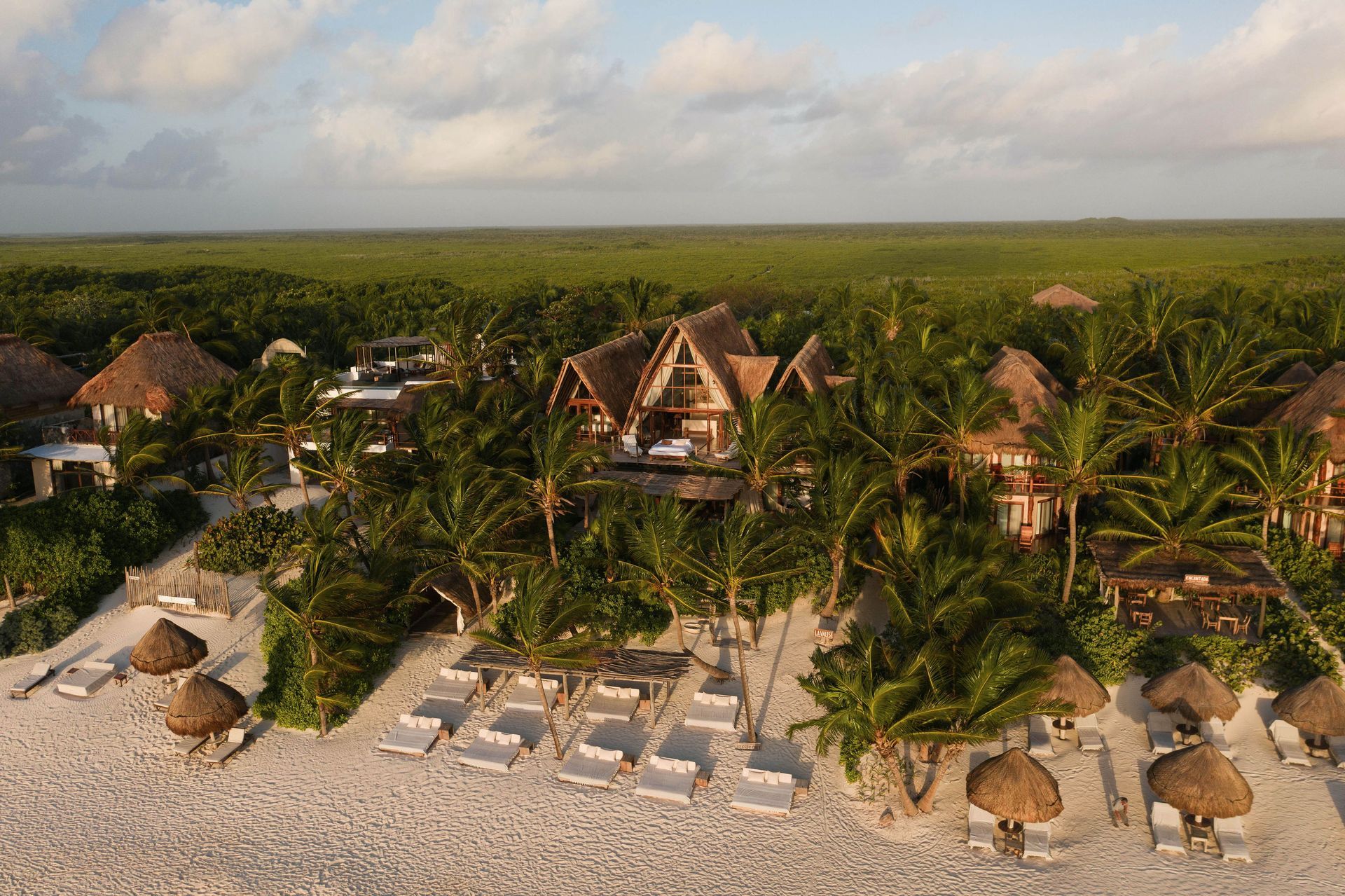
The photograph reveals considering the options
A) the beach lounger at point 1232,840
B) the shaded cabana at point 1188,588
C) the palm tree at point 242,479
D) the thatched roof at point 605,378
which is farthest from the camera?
the thatched roof at point 605,378

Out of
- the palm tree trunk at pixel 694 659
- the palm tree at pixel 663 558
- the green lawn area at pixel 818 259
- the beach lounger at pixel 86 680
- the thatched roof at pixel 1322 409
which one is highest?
the green lawn area at pixel 818 259

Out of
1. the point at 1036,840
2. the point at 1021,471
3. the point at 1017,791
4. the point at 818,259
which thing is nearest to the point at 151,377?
the point at 1021,471

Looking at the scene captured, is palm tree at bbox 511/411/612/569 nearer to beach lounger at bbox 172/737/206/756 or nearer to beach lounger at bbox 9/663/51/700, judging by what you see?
beach lounger at bbox 172/737/206/756

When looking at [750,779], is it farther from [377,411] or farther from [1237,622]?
[377,411]

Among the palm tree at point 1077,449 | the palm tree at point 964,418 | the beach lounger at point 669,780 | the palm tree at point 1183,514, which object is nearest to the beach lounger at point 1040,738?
the palm tree at point 1077,449

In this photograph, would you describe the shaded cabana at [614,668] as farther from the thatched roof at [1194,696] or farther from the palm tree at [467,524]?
the thatched roof at [1194,696]

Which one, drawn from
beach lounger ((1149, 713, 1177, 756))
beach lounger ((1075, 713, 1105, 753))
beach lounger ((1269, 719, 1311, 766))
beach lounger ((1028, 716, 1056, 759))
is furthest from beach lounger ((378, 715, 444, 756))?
beach lounger ((1269, 719, 1311, 766))
